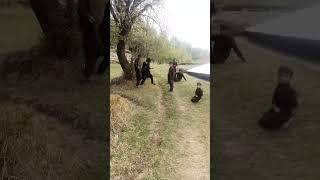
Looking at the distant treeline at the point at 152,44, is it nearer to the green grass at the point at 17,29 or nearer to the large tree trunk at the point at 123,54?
the large tree trunk at the point at 123,54

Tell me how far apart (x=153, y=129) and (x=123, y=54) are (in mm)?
602

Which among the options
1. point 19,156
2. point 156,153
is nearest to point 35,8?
point 19,156

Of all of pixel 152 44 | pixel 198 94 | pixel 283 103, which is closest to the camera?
pixel 283 103

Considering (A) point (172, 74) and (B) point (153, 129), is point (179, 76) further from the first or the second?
(B) point (153, 129)

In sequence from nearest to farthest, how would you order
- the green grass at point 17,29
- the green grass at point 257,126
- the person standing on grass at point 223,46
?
the green grass at point 257,126 → the person standing on grass at point 223,46 → the green grass at point 17,29

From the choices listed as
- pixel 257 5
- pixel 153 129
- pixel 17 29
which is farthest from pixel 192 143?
pixel 17 29

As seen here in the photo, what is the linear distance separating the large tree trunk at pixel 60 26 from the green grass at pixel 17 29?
66 mm

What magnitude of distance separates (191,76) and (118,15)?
2.33 ft

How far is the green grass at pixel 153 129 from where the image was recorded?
383cm

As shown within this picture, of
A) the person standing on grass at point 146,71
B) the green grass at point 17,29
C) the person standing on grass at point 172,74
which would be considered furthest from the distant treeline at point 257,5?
the green grass at point 17,29

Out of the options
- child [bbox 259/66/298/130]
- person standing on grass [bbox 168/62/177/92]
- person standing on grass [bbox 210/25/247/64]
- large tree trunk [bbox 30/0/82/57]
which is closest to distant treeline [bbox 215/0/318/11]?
person standing on grass [bbox 210/25/247/64]

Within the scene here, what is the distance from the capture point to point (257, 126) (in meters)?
3.68

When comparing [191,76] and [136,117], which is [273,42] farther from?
Answer: [136,117]

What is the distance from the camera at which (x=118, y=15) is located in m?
3.88
